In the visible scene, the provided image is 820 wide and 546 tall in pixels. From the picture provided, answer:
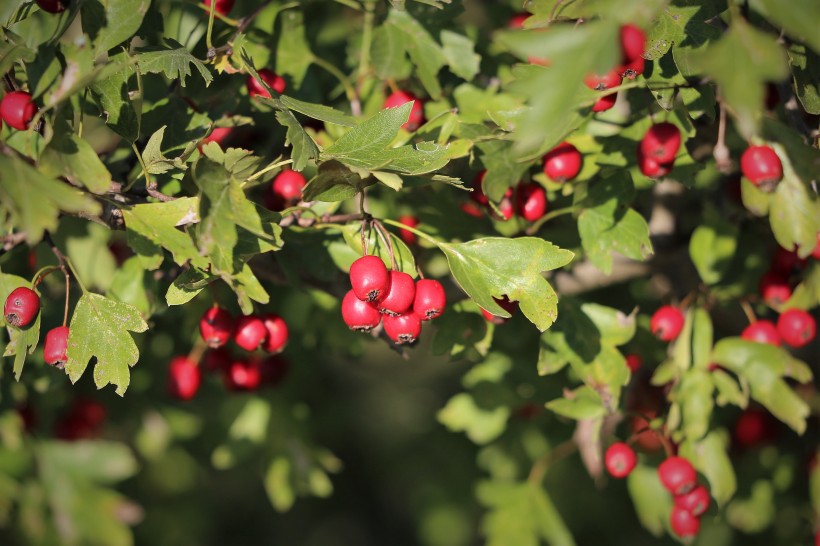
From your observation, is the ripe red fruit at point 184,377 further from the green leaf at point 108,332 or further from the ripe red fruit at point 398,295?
the ripe red fruit at point 398,295

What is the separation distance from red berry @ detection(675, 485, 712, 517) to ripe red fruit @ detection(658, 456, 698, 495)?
1.1 inches

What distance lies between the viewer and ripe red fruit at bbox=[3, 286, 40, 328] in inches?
59.2

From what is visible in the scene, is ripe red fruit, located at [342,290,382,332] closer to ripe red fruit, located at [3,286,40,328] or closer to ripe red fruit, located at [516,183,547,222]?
ripe red fruit, located at [516,183,547,222]

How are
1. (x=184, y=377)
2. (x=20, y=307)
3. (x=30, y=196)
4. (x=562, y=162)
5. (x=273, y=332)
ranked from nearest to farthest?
(x=30, y=196)
(x=20, y=307)
(x=562, y=162)
(x=273, y=332)
(x=184, y=377)

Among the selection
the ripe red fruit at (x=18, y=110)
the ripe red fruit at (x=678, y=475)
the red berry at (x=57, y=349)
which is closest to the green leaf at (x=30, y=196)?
the ripe red fruit at (x=18, y=110)

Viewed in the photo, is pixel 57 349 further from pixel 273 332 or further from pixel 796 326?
pixel 796 326

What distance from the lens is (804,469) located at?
107 inches

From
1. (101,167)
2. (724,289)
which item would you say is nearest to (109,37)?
(101,167)

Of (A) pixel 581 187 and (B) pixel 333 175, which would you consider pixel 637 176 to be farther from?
(B) pixel 333 175

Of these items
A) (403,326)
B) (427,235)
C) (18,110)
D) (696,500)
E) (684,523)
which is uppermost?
(18,110)

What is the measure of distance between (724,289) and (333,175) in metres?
1.23

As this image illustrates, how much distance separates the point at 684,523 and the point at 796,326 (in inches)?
23.4

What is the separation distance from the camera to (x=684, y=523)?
2018 mm

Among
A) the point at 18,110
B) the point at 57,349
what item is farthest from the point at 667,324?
the point at 18,110
